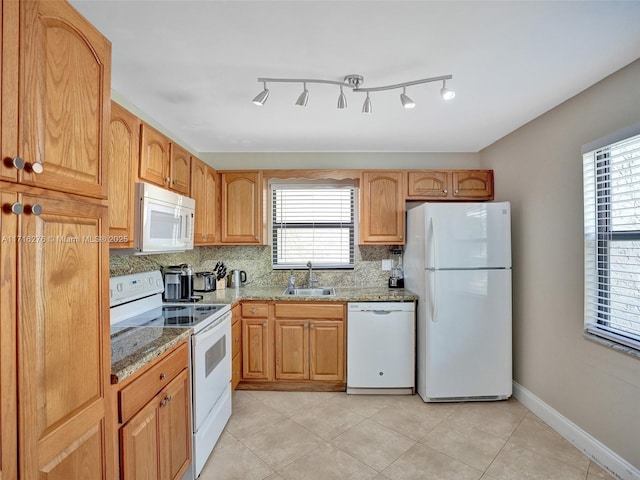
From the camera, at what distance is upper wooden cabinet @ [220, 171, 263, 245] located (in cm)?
328

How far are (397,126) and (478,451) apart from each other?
2517 millimetres

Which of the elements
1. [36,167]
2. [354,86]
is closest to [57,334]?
[36,167]

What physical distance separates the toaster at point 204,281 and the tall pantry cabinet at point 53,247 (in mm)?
1922

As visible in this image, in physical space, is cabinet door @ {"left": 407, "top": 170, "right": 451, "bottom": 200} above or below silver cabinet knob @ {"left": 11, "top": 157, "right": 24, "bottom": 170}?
above

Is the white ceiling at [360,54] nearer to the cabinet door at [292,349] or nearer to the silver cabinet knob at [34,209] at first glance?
the silver cabinet knob at [34,209]

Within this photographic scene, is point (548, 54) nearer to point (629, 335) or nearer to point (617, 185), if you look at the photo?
point (617, 185)

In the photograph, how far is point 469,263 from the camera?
8.73 feet

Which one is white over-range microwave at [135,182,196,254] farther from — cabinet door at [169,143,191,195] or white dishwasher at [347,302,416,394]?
white dishwasher at [347,302,416,394]

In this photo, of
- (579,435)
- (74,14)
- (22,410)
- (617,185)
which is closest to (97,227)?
(22,410)

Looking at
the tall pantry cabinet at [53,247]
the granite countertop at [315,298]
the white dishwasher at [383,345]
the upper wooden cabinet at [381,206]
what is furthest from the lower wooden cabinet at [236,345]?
the tall pantry cabinet at [53,247]

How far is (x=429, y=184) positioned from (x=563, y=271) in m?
1.42

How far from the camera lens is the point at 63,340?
→ 0.95 m

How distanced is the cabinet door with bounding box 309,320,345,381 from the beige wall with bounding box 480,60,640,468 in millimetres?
1573

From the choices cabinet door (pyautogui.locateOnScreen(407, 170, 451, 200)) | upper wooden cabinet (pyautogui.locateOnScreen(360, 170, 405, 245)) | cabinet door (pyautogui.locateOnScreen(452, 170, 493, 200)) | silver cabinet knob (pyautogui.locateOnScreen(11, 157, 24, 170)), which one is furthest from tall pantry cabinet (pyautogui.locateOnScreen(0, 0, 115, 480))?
cabinet door (pyautogui.locateOnScreen(452, 170, 493, 200))
